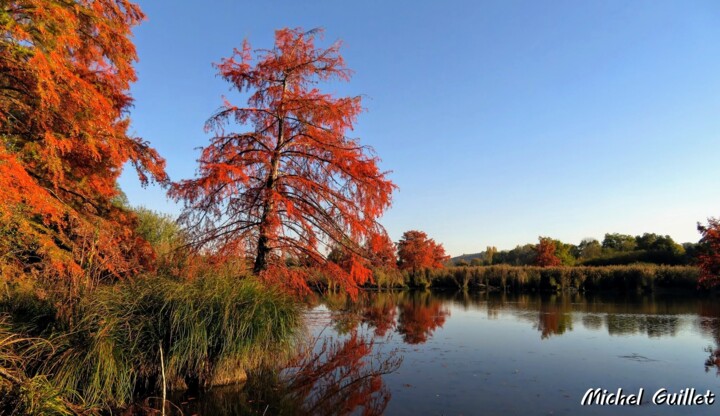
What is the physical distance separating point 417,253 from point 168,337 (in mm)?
42153

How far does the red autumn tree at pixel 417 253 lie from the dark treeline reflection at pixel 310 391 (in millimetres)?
36525

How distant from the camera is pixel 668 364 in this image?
32.5 feet

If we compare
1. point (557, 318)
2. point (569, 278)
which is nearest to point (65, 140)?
point (557, 318)

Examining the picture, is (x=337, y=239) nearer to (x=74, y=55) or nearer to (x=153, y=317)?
(x=153, y=317)

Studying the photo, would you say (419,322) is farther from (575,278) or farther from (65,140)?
(575,278)

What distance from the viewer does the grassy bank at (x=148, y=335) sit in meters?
6.02

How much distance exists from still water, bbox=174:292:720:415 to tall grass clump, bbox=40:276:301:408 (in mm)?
651

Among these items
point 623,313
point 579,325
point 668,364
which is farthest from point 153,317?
point 623,313

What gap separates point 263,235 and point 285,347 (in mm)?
3574

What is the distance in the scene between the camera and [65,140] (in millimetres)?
9031

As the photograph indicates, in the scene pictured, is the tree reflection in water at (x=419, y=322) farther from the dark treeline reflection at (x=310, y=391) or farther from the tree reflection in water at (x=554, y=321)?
the tree reflection in water at (x=554, y=321)

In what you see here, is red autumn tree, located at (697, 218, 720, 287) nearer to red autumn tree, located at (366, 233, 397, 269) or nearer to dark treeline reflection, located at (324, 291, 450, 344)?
dark treeline reflection, located at (324, 291, 450, 344)

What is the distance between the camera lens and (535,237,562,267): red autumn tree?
49.5m

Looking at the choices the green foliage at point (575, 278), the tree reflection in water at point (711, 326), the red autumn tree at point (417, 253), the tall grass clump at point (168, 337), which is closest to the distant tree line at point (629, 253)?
the green foliage at point (575, 278)
